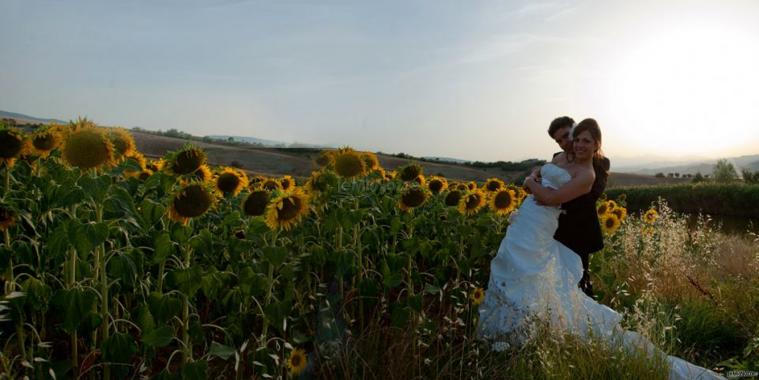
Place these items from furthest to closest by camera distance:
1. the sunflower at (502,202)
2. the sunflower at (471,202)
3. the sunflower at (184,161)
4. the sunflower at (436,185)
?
the sunflower at (436,185) → the sunflower at (502,202) → the sunflower at (471,202) → the sunflower at (184,161)

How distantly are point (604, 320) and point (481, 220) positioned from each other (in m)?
1.39

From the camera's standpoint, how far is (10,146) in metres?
3.30

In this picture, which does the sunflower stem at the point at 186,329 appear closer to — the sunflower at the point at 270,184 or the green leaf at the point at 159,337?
the green leaf at the point at 159,337

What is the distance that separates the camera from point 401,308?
4172 millimetres

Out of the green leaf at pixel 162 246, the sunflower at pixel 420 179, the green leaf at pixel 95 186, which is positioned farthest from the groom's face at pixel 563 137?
Answer: the green leaf at pixel 95 186

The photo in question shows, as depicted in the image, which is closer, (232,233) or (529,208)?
(232,233)

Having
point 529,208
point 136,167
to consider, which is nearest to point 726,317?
point 529,208

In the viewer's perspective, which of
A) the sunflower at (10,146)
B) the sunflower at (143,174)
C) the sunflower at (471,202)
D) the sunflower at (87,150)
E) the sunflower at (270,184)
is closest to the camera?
the sunflower at (87,150)

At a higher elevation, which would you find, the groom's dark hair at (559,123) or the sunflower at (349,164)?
the groom's dark hair at (559,123)

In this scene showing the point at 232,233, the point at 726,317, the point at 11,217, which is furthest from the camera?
the point at 726,317

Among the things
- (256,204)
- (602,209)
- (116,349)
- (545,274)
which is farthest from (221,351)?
(602,209)

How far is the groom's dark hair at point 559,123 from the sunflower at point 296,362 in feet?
11.4

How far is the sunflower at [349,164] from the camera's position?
4.38 metres

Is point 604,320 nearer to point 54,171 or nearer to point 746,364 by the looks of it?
point 746,364
